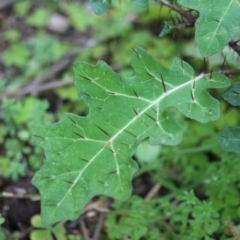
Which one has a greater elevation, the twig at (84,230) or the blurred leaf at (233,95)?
the blurred leaf at (233,95)

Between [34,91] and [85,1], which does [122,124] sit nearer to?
[34,91]

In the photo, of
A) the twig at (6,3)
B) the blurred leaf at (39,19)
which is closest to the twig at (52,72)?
the blurred leaf at (39,19)

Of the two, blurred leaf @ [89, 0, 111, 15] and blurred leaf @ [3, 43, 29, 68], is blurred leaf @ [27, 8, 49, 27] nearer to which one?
blurred leaf @ [3, 43, 29, 68]

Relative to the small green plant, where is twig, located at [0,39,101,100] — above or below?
below

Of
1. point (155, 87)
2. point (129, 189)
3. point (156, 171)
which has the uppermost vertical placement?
point (155, 87)

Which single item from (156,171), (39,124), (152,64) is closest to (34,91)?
(39,124)

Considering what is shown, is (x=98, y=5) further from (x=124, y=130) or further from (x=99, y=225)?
(x=99, y=225)

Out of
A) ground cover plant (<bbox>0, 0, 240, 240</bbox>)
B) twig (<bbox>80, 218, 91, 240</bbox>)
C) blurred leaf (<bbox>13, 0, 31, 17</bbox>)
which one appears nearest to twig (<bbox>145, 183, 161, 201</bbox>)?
ground cover plant (<bbox>0, 0, 240, 240</bbox>)

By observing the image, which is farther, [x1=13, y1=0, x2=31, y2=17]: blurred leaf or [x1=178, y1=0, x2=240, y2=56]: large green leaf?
[x1=13, y1=0, x2=31, y2=17]: blurred leaf

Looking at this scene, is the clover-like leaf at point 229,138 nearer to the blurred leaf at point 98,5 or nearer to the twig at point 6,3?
the blurred leaf at point 98,5
